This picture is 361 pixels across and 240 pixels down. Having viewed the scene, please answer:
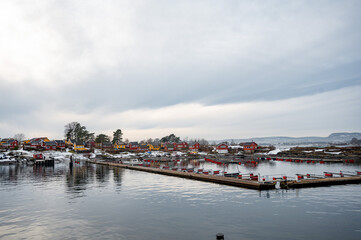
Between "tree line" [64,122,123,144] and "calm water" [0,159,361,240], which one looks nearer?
"calm water" [0,159,361,240]

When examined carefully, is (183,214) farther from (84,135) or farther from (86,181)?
(84,135)

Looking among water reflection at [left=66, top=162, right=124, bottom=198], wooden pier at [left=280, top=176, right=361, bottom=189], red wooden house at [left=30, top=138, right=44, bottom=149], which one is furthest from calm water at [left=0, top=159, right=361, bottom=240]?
red wooden house at [left=30, top=138, right=44, bottom=149]

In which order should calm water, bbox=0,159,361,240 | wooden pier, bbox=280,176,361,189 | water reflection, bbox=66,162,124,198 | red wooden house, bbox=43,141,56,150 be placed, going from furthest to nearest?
red wooden house, bbox=43,141,56,150, water reflection, bbox=66,162,124,198, wooden pier, bbox=280,176,361,189, calm water, bbox=0,159,361,240

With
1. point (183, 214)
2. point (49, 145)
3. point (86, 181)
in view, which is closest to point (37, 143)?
point (49, 145)

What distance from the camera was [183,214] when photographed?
75.0 ft

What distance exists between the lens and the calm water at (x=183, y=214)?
59.7 ft

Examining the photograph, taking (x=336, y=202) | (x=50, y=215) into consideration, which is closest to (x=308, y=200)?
(x=336, y=202)

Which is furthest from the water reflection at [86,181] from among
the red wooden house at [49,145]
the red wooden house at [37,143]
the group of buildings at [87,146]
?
the red wooden house at [37,143]

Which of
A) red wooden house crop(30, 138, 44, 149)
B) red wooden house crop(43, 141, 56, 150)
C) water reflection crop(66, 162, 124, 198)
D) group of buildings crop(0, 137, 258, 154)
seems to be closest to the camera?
water reflection crop(66, 162, 124, 198)

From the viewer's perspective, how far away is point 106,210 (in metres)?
24.7

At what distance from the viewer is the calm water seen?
18203 mm

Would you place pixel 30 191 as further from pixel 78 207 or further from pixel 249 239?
pixel 249 239

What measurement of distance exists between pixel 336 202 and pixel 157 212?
20.2 m

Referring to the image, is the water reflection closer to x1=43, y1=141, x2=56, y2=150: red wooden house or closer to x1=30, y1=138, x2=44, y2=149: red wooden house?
x1=43, y1=141, x2=56, y2=150: red wooden house
